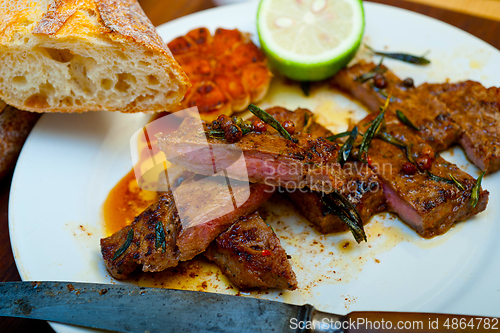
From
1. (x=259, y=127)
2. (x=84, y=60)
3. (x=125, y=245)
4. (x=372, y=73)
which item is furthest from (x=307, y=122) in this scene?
(x=84, y=60)

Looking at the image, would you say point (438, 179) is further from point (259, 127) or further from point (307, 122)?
point (259, 127)

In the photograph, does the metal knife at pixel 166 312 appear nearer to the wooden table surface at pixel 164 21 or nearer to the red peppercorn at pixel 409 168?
the wooden table surface at pixel 164 21

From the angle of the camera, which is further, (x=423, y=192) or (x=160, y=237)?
(x=423, y=192)

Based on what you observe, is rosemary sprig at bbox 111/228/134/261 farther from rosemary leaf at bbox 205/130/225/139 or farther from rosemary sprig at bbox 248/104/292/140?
rosemary sprig at bbox 248/104/292/140

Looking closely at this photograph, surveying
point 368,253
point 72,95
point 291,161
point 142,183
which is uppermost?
point 72,95

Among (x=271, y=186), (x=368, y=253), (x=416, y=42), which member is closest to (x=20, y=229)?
(x=271, y=186)

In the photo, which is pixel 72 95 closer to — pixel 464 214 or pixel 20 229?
pixel 20 229
